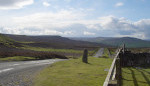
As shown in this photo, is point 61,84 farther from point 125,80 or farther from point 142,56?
point 142,56

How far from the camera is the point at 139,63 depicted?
17.4 m

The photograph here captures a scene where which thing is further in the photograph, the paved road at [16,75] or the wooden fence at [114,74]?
the paved road at [16,75]

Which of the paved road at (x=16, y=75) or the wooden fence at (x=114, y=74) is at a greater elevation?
the wooden fence at (x=114, y=74)

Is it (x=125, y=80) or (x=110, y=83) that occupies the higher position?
(x=110, y=83)

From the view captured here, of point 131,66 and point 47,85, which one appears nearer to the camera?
point 47,85

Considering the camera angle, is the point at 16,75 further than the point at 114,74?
Yes

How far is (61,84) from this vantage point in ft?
34.7

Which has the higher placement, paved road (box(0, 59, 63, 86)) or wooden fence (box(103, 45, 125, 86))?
wooden fence (box(103, 45, 125, 86))

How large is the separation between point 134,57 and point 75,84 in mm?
9239

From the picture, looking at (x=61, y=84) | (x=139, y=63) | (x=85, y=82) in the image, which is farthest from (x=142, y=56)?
(x=61, y=84)

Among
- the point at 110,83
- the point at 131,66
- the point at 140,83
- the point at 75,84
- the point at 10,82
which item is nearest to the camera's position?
the point at 110,83

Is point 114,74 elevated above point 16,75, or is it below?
above

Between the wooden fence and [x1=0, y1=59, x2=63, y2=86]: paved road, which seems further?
[x1=0, y1=59, x2=63, y2=86]: paved road

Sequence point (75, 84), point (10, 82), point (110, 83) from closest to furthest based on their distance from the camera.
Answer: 1. point (110, 83)
2. point (75, 84)
3. point (10, 82)
